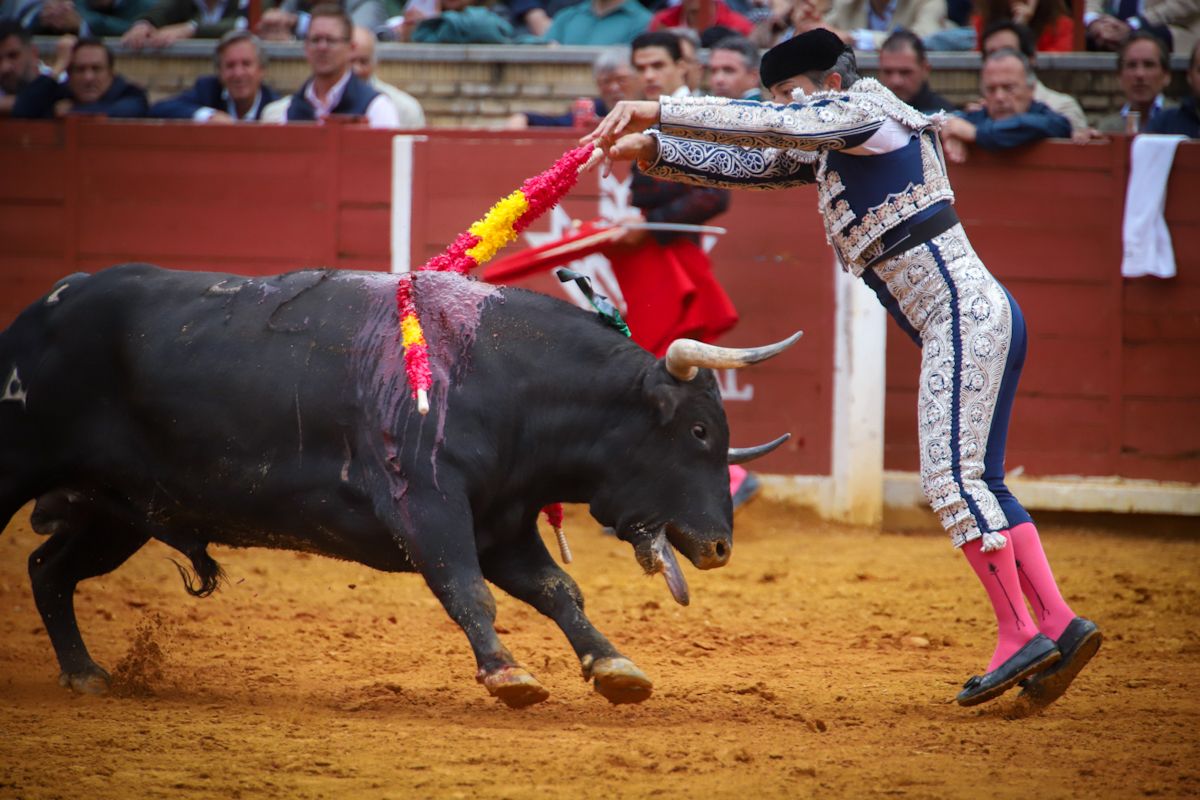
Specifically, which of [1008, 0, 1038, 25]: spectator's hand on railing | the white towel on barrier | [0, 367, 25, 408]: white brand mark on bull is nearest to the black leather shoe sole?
[0, 367, 25, 408]: white brand mark on bull

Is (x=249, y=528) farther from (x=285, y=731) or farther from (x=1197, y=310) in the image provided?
(x=1197, y=310)

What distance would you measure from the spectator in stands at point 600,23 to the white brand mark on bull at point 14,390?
503cm

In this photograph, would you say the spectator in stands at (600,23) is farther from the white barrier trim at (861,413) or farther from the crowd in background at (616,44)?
the white barrier trim at (861,413)

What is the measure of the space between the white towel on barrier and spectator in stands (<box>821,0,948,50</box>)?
1.73 metres

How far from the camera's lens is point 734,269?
7.06m

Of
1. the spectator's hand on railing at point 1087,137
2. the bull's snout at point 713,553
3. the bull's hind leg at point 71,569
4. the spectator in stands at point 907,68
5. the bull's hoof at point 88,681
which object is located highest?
the spectator in stands at point 907,68

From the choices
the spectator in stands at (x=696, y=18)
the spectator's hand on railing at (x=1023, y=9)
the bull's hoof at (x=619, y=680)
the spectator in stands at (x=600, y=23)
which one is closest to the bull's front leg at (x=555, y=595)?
the bull's hoof at (x=619, y=680)

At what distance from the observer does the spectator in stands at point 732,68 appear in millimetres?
6496

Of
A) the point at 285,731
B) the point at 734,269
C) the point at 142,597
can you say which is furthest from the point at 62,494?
the point at 734,269

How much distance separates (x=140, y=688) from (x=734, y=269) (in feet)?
12.7

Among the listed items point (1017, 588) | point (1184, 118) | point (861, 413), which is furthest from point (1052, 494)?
point (1017, 588)

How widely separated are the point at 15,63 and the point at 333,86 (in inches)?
78.9

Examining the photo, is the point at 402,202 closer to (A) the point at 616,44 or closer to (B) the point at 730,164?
(A) the point at 616,44

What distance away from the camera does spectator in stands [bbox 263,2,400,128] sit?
7457 millimetres
